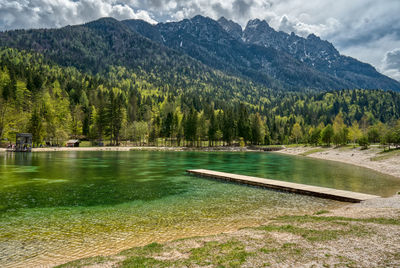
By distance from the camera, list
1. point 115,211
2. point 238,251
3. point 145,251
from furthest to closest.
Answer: point 115,211 < point 145,251 < point 238,251

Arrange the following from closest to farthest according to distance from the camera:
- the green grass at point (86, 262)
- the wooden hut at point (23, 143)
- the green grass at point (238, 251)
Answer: the green grass at point (238, 251) < the green grass at point (86, 262) < the wooden hut at point (23, 143)

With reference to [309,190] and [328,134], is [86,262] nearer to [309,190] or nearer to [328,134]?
[309,190]

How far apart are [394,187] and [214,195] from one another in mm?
25019

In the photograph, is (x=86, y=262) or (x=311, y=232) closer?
(x=86, y=262)

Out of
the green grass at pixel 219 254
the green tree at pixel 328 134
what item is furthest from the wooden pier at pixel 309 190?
the green tree at pixel 328 134

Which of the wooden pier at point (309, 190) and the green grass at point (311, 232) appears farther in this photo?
the wooden pier at point (309, 190)

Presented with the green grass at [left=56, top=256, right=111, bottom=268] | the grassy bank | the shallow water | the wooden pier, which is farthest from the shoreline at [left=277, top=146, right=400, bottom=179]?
the green grass at [left=56, top=256, right=111, bottom=268]

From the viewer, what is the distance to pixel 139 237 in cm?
1516

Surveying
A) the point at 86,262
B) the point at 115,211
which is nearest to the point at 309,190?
the point at 115,211

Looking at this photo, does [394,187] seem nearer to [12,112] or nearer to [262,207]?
[262,207]

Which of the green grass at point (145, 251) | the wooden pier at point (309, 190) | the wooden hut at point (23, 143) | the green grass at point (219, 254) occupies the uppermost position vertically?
the wooden hut at point (23, 143)

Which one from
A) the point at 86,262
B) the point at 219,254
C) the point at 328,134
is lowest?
the point at 86,262

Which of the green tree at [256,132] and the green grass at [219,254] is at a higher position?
the green tree at [256,132]

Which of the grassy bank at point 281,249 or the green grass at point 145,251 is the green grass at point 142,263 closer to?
the grassy bank at point 281,249
